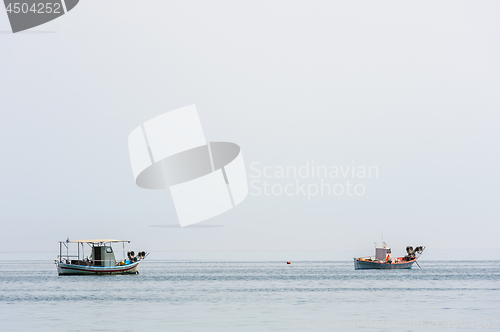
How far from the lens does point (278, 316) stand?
51.6 meters

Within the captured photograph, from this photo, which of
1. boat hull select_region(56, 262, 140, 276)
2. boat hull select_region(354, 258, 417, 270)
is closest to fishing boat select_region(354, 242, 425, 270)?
boat hull select_region(354, 258, 417, 270)

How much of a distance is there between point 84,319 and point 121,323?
13.1 feet

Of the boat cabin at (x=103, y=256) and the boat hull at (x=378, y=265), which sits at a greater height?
the boat cabin at (x=103, y=256)

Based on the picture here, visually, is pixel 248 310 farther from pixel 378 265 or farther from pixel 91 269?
pixel 378 265

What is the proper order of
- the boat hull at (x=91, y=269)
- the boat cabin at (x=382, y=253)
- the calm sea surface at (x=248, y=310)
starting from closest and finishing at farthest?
the calm sea surface at (x=248, y=310) < the boat hull at (x=91, y=269) < the boat cabin at (x=382, y=253)

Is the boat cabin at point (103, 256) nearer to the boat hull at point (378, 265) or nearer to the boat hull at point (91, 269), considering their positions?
the boat hull at point (91, 269)

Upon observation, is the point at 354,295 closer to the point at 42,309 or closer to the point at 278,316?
the point at 278,316

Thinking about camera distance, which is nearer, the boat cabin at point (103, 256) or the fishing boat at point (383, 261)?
the boat cabin at point (103, 256)

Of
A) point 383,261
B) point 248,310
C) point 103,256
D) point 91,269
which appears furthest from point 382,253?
point 248,310

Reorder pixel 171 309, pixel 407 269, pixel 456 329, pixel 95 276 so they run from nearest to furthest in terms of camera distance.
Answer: pixel 456 329, pixel 171 309, pixel 95 276, pixel 407 269

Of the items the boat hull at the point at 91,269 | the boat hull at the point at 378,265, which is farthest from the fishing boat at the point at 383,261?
the boat hull at the point at 91,269

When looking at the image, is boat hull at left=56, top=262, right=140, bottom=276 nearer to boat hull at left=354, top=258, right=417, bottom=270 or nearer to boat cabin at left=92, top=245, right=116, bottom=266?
boat cabin at left=92, top=245, right=116, bottom=266

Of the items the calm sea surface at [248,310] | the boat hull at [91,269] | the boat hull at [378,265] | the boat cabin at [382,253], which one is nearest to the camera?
the calm sea surface at [248,310]

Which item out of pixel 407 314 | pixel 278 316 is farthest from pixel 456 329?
pixel 278 316
